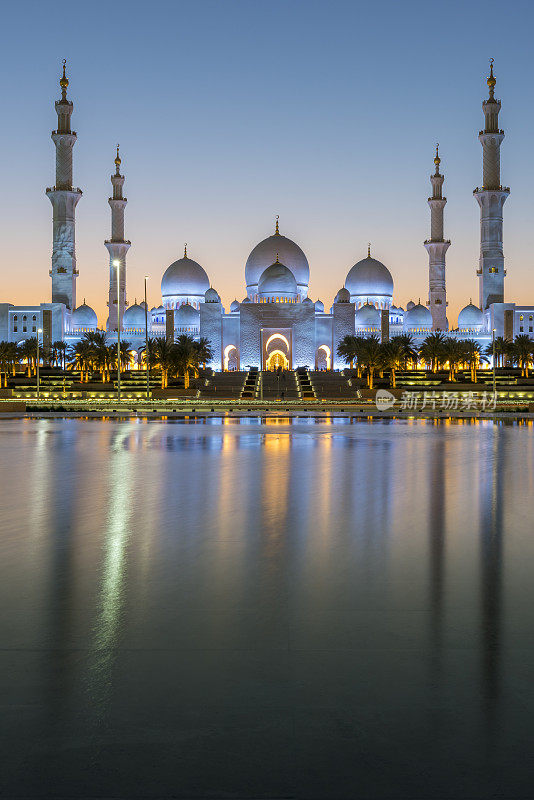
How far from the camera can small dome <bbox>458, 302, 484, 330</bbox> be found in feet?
288

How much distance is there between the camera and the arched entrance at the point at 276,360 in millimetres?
78625

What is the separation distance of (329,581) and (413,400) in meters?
42.0

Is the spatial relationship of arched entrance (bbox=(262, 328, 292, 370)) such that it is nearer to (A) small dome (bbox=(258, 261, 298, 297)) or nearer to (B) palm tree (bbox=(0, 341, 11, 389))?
(A) small dome (bbox=(258, 261, 298, 297))

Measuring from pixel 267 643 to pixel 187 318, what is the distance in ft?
256

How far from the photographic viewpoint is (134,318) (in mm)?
86312

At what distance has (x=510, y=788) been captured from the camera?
2.93m

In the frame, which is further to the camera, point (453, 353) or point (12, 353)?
point (12, 353)

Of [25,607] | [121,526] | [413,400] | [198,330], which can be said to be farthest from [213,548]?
Result: [198,330]

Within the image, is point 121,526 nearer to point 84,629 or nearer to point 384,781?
point 84,629

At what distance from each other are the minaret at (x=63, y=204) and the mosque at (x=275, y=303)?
92 mm

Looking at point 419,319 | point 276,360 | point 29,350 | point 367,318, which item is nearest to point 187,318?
point 276,360

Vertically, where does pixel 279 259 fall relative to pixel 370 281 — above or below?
above

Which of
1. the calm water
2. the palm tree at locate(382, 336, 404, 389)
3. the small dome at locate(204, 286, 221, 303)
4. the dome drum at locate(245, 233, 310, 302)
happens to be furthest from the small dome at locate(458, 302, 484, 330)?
the calm water

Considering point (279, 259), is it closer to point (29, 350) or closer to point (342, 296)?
point (342, 296)
